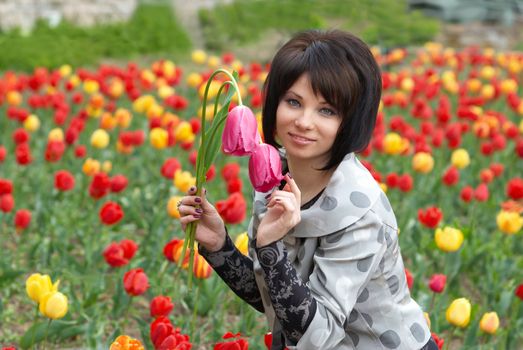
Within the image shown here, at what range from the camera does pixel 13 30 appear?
26.4 feet

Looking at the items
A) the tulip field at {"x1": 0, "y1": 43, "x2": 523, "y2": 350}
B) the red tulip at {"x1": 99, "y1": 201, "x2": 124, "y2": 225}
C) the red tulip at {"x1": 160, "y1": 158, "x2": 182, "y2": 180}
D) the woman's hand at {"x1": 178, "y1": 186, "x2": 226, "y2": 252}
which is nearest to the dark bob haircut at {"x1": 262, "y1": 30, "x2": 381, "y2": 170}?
the woman's hand at {"x1": 178, "y1": 186, "x2": 226, "y2": 252}

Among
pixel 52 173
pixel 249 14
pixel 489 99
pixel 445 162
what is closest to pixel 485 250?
pixel 445 162

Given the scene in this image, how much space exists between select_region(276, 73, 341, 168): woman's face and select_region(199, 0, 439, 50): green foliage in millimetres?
8295

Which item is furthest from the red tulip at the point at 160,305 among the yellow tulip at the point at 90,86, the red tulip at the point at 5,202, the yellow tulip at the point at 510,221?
the yellow tulip at the point at 90,86

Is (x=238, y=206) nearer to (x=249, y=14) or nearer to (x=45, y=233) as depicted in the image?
(x=45, y=233)

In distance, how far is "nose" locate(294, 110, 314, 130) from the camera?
1.99m

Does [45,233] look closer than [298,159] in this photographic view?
No

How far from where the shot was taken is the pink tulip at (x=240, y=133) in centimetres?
167

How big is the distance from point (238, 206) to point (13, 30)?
18.8ft

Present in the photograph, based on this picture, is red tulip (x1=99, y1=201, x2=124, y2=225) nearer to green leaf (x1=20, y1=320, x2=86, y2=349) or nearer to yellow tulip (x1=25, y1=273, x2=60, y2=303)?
green leaf (x1=20, y1=320, x2=86, y2=349)

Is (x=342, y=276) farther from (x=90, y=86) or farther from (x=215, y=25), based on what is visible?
(x=215, y=25)

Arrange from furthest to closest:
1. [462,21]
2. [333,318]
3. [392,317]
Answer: [462,21] < [392,317] < [333,318]

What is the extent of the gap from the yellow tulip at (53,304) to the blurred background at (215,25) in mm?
5304

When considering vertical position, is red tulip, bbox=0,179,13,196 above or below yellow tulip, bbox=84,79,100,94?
above
